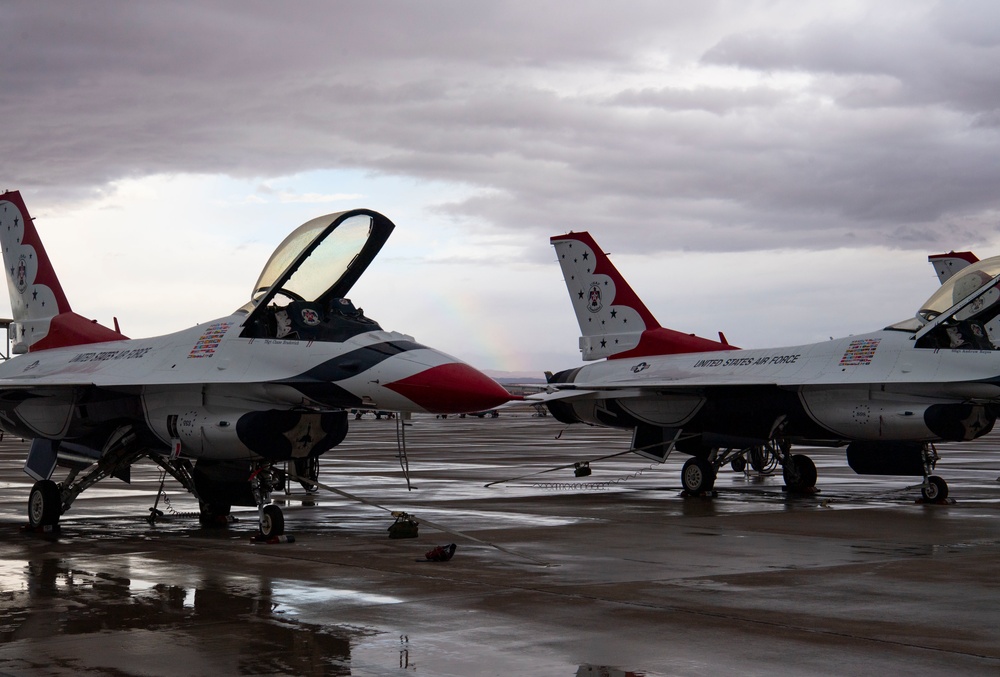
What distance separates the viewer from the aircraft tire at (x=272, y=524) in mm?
11984

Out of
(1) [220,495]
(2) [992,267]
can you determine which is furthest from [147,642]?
(2) [992,267]

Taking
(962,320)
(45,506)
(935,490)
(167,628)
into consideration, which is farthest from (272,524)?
(962,320)

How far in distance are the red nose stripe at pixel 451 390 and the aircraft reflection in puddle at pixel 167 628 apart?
2748 mm

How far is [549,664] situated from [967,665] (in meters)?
2.37

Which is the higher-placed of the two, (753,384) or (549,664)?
(753,384)

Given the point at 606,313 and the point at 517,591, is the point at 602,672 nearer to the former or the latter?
the point at 517,591

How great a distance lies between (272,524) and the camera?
1199cm

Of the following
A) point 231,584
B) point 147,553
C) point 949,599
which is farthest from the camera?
point 147,553

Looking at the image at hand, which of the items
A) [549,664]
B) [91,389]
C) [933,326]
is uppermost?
[933,326]

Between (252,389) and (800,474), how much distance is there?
11.0 meters

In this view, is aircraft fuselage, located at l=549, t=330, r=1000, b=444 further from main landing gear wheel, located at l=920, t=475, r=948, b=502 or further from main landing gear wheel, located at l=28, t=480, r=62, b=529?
main landing gear wheel, located at l=28, t=480, r=62, b=529

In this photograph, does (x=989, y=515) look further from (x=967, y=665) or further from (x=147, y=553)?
(x=147, y=553)

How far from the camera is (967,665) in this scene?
618 cm

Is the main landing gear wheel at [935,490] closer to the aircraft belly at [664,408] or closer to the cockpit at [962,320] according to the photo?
the cockpit at [962,320]
